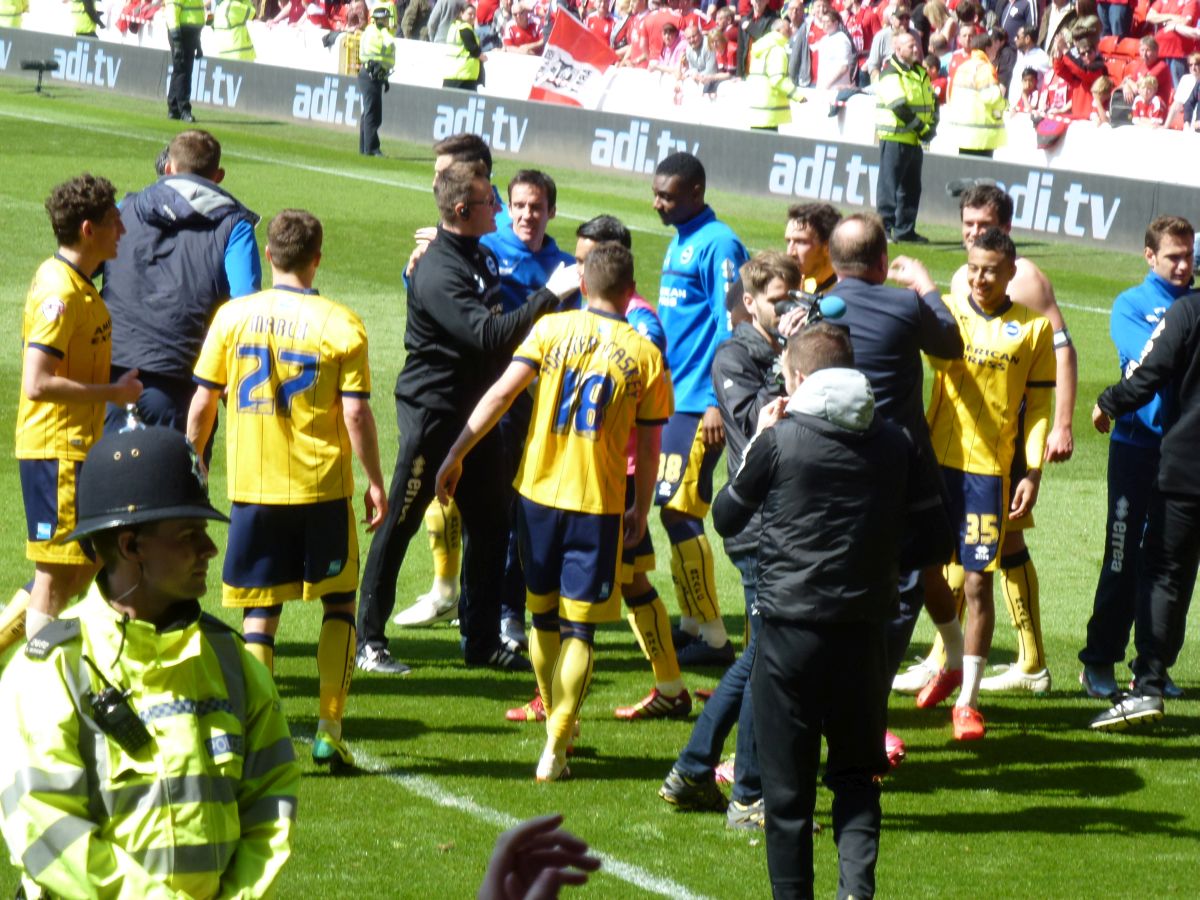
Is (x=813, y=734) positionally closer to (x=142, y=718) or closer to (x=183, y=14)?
(x=142, y=718)

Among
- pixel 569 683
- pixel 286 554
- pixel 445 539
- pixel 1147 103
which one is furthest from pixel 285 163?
pixel 569 683

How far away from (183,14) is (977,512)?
2432 centimetres

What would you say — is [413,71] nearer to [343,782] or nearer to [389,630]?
[389,630]

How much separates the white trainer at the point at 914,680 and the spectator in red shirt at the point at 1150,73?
18.0 metres

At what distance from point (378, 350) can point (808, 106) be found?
39.0 ft

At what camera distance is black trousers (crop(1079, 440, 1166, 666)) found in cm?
835

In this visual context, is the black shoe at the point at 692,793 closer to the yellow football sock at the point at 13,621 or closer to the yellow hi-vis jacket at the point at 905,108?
the yellow football sock at the point at 13,621

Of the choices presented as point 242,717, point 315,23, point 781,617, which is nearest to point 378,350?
point 781,617

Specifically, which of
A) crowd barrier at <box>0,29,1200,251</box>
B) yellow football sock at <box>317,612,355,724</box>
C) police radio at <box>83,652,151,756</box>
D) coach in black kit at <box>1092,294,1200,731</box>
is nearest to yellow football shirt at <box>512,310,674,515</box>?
yellow football sock at <box>317,612,355,724</box>

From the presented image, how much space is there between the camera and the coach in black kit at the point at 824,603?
556 centimetres

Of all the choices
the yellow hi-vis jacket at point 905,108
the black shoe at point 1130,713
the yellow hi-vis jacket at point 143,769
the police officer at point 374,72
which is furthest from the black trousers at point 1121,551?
the police officer at point 374,72

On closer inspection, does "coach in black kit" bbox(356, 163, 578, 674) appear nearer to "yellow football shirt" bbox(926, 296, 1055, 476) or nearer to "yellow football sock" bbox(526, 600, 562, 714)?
"yellow football sock" bbox(526, 600, 562, 714)

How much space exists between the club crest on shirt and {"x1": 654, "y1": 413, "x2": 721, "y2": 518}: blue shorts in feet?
9.67

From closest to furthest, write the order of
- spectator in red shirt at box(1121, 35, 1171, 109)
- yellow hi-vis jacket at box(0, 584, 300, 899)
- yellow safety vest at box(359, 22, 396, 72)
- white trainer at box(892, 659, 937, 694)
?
yellow hi-vis jacket at box(0, 584, 300, 899), white trainer at box(892, 659, 937, 694), spectator in red shirt at box(1121, 35, 1171, 109), yellow safety vest at box(359, 22, 396, 72)
